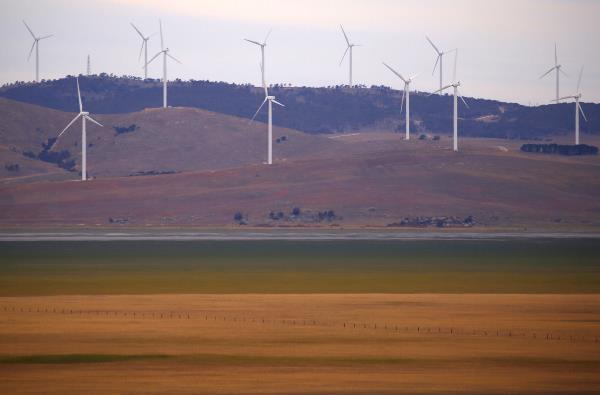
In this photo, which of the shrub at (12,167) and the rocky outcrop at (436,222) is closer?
the rocky outcrop at (436,222)

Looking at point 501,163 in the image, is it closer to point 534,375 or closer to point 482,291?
point 482,291

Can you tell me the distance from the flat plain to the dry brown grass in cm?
8

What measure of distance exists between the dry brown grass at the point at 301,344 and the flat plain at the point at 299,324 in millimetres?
77

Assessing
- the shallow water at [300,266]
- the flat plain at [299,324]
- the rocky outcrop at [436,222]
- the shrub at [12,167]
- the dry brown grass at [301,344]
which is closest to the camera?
the dry brown grass at [301,344]

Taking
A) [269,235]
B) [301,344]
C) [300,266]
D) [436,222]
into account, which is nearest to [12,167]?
[436,222]

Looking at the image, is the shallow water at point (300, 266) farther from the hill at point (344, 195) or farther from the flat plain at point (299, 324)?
the hill at point (344, 195)

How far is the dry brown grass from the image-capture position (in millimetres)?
32094

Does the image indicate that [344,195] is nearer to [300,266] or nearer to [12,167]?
[12,167]

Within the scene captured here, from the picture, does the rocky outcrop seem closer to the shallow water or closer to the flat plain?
the shallow water

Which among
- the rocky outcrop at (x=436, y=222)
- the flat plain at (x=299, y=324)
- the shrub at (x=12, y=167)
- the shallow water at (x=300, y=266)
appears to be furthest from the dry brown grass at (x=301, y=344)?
the shrub at (x=12, y=167)

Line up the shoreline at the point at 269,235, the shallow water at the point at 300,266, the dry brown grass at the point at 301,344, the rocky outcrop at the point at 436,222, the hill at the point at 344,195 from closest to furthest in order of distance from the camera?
1. the dry brown grass at the point at 301,344
2. the shallow water at the point at 300,266
3. the shoreline at the point at 269,235
4. the rocky outcrop at the point at 436,222
5. the hill at the point at 344,195

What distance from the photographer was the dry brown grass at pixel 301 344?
105 ft

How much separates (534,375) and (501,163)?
395 feet

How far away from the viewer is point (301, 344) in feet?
127
